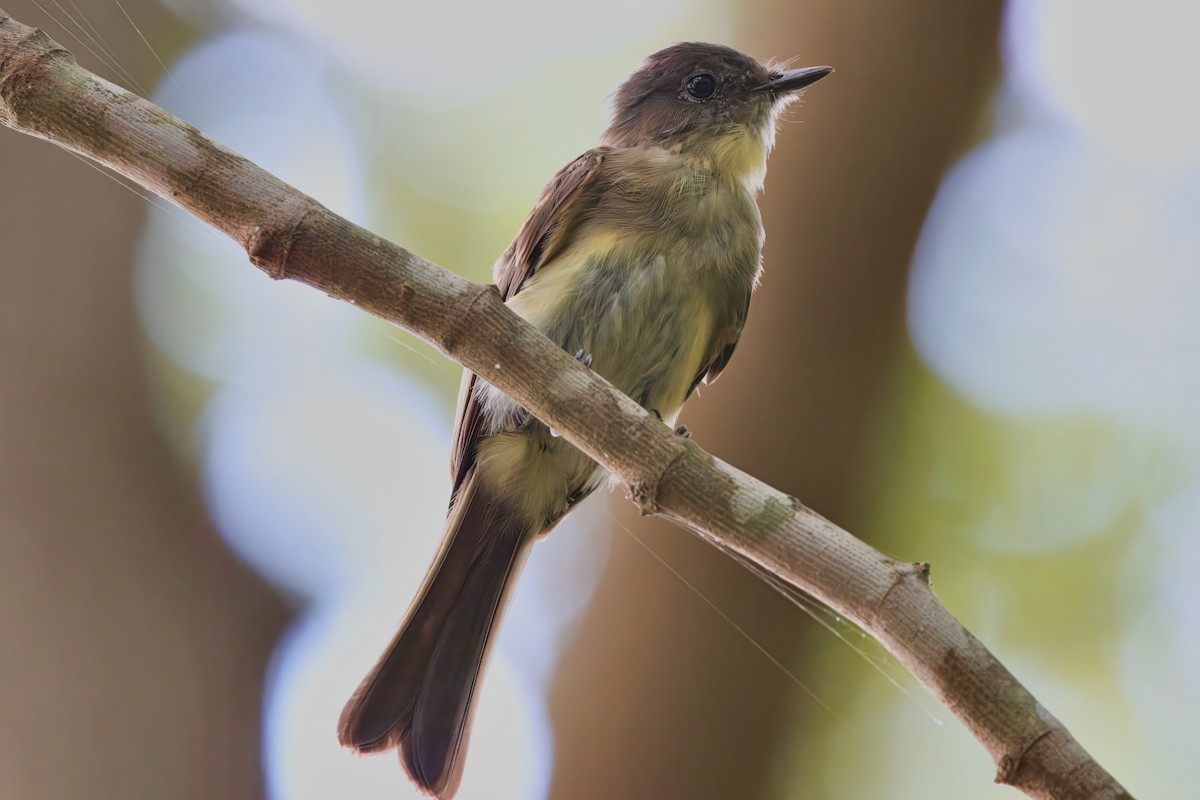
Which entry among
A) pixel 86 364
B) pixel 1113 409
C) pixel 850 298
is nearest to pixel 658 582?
pixel 850 298

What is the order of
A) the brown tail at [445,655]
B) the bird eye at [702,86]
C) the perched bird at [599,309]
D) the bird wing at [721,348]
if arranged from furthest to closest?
1. the bird eye at [702,86]
2. the bird wing at [721,348]
3. the perched bird at [599,309]
4. the brown tail at [445,655]

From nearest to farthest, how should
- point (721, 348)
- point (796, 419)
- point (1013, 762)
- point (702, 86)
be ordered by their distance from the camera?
point (1013, 762), point (796, 419), point (721, 348), point (702, 86)

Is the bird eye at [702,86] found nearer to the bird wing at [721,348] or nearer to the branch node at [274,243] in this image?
the bird wing at [721,348]

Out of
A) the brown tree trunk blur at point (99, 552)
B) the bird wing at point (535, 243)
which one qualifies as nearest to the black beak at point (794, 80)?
the bird wing at point (535, 243)

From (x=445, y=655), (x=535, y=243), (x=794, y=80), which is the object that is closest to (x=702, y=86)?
(x=794, y=80)

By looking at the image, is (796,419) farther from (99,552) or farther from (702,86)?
(99,552)

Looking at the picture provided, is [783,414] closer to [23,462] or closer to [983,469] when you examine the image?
[983,469]
